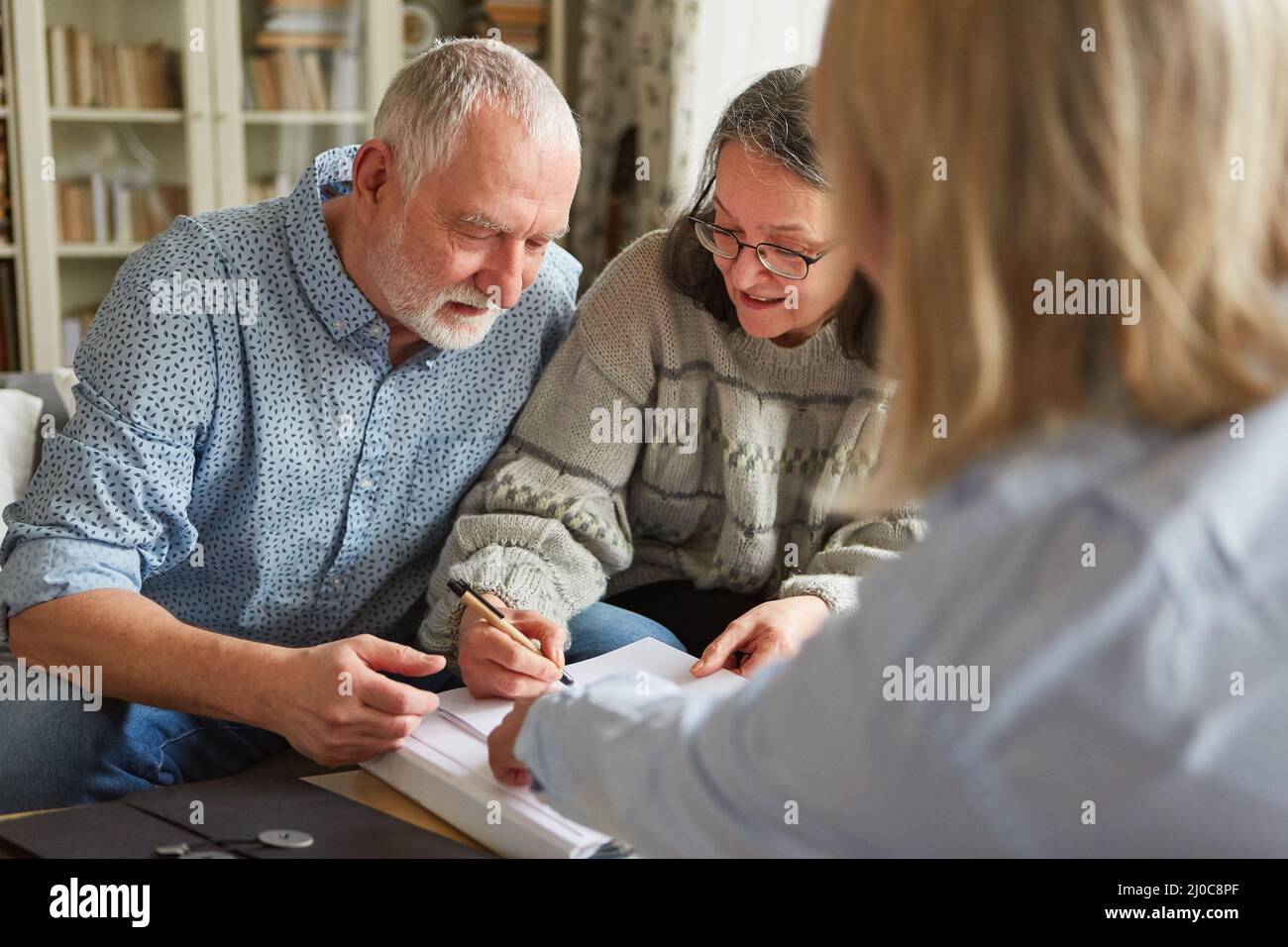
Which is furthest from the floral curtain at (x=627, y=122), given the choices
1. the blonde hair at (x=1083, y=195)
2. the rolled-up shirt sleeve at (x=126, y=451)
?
the blonde hair at (x=1083, y=195)

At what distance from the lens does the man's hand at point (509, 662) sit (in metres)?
1.23

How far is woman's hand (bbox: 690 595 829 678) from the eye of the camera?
1317 mm

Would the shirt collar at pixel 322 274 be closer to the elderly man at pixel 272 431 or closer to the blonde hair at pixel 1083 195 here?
the elderly man at pixel 272 431

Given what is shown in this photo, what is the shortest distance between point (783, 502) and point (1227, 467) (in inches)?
43.3

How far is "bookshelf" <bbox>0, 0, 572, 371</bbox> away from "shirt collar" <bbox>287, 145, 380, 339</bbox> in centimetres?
236

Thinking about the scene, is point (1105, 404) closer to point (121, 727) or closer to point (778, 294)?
point (778, 294)

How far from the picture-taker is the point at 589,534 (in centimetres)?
160

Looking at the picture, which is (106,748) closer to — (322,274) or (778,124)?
(322,274)

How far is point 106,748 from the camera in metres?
1.41

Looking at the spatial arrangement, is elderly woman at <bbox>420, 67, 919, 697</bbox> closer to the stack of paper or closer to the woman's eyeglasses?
the woman's eyeglasses

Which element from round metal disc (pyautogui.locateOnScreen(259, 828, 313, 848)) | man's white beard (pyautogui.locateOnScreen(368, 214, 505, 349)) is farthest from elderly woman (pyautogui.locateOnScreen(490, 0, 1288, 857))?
man's white beard (pyautogui.locateOnScreen(368, 214, 505, 349))

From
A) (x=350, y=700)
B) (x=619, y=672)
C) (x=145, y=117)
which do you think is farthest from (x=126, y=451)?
(x=145, y=117)

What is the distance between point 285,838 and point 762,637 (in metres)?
0.57

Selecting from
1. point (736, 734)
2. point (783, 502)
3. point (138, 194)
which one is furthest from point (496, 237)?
point (138, 194)
